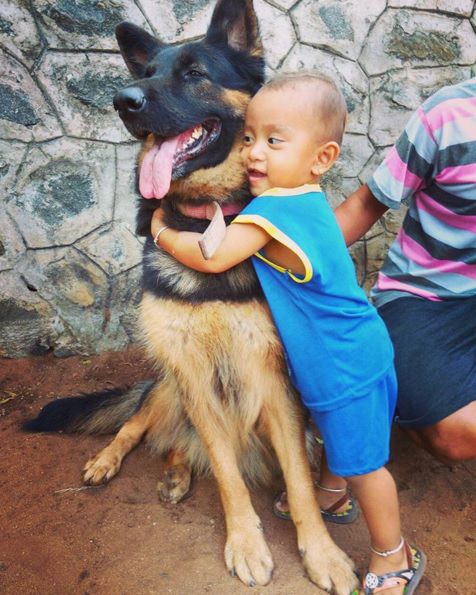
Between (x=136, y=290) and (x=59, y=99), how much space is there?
1.33 meters

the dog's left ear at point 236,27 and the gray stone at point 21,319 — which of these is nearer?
the dog's left ear at point 236,27

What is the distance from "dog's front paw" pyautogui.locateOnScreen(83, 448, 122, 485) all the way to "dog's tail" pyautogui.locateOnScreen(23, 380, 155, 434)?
11.5 inches

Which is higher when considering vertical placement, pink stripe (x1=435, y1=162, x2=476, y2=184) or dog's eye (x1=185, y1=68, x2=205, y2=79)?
dog's eye (x1=185, y1=68, x2=205, y2=79)

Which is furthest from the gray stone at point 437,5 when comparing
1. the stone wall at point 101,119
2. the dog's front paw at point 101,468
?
the dog's front paw at point 101,468

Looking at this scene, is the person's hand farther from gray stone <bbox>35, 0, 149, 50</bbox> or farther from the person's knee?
gray stone <bbox>35, 0, 149, 50</bbox>

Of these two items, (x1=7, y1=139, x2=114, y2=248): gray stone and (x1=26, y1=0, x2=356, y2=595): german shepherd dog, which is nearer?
(x1=26, y1=0, x2=356, y2=595): german shepherd dog

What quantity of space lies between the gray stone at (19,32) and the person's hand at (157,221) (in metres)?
1.93

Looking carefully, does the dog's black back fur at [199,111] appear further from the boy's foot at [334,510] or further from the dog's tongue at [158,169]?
the boy's foot at [334,510]

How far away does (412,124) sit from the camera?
2.27 m

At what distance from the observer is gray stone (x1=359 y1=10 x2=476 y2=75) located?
3877mm

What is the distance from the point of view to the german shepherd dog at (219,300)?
6.24ft

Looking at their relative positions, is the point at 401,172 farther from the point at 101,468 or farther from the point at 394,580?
the point at 101,468

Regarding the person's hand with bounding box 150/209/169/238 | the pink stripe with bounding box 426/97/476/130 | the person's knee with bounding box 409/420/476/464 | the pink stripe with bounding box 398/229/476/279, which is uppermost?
the pink stripe with bounding box 426/97/476/130

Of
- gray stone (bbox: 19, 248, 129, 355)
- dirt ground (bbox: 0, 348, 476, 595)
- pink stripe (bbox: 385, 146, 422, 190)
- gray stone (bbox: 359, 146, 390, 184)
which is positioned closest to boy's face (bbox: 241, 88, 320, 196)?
pink stripe (bbox: 385, 146, 422, 190)
